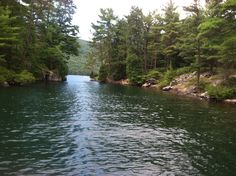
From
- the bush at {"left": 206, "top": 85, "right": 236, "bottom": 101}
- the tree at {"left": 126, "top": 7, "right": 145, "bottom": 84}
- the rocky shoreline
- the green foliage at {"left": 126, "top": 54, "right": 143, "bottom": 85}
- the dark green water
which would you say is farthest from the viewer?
the tree at {"left": 126, "top": 7, "right": 145, "bottom": 84}

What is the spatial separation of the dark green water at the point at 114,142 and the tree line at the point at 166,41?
645 inches

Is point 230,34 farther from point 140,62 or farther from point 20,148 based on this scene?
point 140,62

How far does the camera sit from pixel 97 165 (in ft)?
42.9

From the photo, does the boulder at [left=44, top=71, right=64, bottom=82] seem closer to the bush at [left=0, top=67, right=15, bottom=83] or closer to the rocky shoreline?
the bush at [left=0, top=67, right=15, bottom=83]

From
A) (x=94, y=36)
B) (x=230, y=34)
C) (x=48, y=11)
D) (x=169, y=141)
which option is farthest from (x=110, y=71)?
(x=169, y=141)

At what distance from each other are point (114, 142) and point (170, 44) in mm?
59853

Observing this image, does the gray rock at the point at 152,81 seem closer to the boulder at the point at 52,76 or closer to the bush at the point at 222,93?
the boulder at the point at 52,76

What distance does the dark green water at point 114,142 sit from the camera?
1284cm

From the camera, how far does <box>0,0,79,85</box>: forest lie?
51094 millimetres

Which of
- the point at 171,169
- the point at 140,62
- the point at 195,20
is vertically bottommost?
the point at 171,169

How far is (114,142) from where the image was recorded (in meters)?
17.1

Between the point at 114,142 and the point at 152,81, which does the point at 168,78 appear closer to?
the point at 152,81

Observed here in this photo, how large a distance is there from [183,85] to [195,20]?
11.6 metres

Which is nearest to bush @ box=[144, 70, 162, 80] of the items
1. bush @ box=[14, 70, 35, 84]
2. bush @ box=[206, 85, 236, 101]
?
bush @ box=[14, 70, 35, 84]
